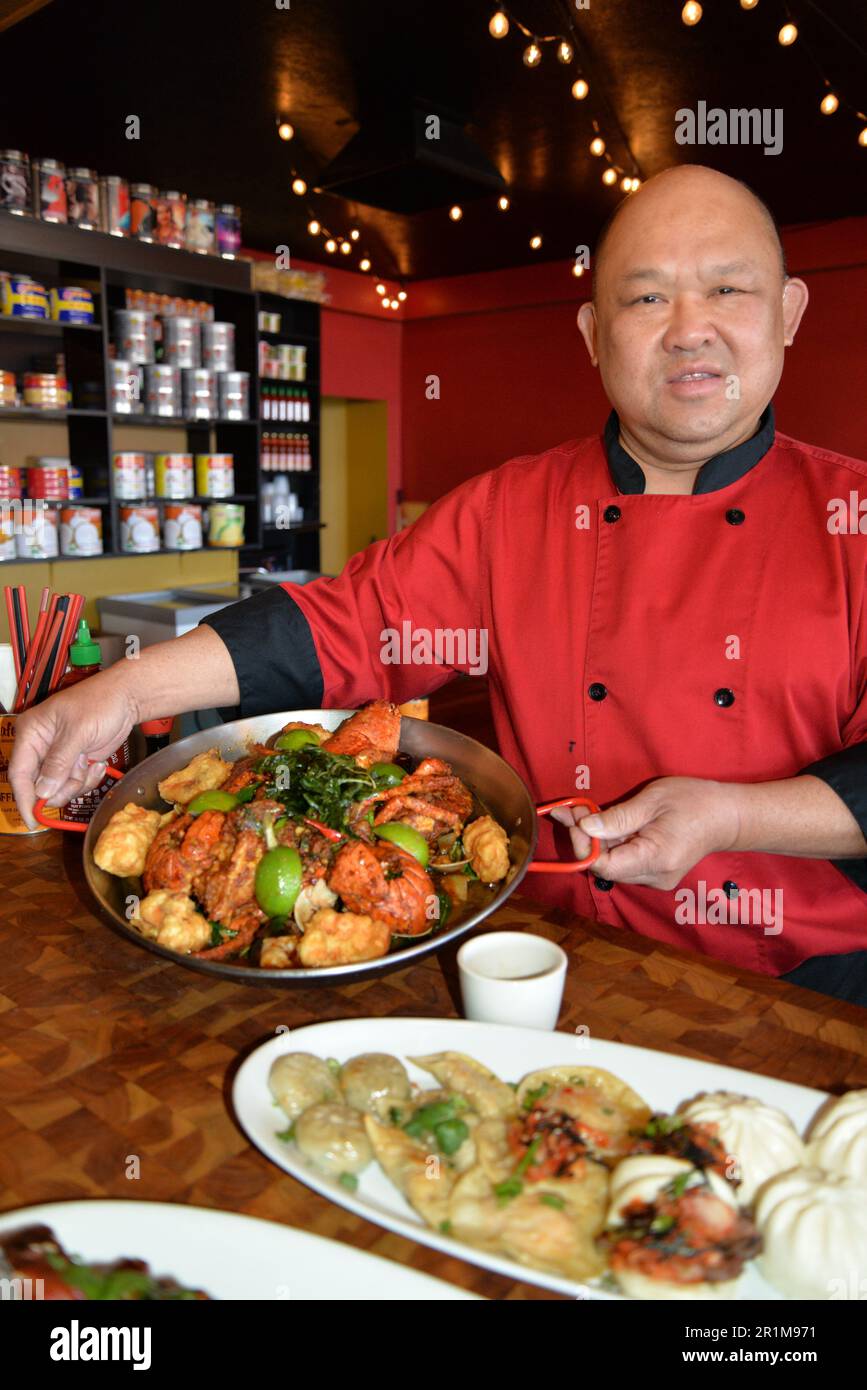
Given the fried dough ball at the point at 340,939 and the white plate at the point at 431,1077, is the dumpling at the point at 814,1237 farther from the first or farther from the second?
the fried dough ball at the point at 340,939

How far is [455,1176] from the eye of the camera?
2.51ft

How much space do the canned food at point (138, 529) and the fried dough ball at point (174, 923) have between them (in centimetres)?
400

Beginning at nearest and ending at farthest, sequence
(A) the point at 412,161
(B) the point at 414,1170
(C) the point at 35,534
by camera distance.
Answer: (B) the point at 414,1170 → (A) the point at 412,161 → (C) the point at 35,534

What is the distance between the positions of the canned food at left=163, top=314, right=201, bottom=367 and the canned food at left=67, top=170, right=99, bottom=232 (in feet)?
1.86

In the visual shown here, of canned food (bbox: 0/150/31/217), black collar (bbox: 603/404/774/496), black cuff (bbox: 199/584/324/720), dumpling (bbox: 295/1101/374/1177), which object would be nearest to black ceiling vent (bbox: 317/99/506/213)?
canned food (bbox: 0/150/31/217)

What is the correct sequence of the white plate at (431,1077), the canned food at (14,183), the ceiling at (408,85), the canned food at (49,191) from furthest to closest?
the canned food at (49,191)
the canned food at (14,183)
the ceiling at (408,85)
the white plate at (431,1077)

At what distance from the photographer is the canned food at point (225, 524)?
5.22 meters

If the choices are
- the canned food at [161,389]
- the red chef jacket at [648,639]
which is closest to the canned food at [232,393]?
the canned food at [161,389]

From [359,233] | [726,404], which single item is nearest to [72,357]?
[359,233]

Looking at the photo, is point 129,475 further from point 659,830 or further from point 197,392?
point 659,830

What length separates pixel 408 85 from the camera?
165 inches

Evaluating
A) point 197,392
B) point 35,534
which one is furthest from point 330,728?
point 197,392

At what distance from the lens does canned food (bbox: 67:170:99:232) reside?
14.4ft

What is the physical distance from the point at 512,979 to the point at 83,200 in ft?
15.4
